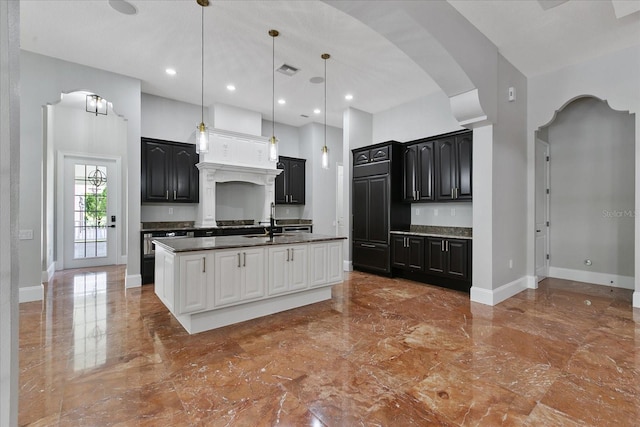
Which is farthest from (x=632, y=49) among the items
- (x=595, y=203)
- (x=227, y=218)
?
(x=227, y=218)

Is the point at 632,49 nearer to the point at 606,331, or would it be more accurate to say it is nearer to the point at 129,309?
the point at 606,331

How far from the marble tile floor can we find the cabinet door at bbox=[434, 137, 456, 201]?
1886 millimetres

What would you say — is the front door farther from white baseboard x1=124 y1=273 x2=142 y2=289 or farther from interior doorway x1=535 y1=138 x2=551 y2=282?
interior doorway x1=535 y1=138 x2=551 y2=282

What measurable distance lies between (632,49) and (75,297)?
8148 mm

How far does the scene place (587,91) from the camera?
4293 mm

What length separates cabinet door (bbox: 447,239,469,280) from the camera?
4539 millimetres

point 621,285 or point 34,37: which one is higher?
point 34,37

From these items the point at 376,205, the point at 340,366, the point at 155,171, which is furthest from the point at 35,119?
the point at 376,205

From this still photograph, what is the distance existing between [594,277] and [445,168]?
9.82 ft

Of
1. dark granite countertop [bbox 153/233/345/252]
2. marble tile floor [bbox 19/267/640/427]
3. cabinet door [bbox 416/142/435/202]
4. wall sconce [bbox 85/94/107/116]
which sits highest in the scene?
wall sconce [bbox 85/94/107/116]

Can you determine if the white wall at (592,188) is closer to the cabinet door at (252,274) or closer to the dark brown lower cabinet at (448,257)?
the dark brown lower cabinet at (448,257)

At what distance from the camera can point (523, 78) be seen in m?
4.74

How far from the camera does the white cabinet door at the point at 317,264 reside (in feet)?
13.0

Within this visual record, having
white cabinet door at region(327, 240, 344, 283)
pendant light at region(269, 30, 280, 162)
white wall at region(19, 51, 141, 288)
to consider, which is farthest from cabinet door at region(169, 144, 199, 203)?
white cabinet door at region(327, 240, 344, 283)
